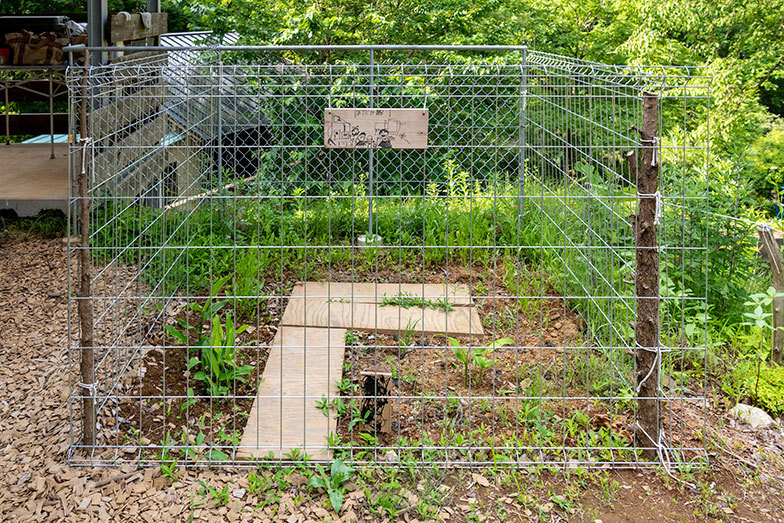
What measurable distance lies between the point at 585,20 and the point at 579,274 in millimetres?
11014

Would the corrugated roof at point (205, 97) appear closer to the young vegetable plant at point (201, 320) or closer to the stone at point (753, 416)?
the young vegetable plant at point (201, 320)

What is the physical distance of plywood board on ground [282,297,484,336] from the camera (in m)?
4.54

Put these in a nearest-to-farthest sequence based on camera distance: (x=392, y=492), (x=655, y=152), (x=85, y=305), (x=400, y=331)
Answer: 1. (x=392, y=492)
2. (x=655, y=152)
3. (x=85, y=305)
4. (x=400, y=331)

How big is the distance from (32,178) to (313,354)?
400cm

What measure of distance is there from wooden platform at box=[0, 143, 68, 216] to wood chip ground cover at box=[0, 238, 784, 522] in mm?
2984

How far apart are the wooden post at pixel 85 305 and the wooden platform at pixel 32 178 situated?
3.10 metres

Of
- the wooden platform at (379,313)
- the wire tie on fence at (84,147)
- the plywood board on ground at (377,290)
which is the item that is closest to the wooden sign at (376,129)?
the wire tie on fence at (84,147)

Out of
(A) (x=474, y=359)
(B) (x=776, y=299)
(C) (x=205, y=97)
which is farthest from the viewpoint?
(B) (x=776, y=299)

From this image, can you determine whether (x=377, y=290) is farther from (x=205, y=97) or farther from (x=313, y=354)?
(x=205, y=97)

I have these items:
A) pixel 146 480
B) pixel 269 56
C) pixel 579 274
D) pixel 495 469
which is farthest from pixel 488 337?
pixel 269 56

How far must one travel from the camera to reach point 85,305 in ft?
10.4

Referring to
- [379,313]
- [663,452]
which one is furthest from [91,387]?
[663,452]

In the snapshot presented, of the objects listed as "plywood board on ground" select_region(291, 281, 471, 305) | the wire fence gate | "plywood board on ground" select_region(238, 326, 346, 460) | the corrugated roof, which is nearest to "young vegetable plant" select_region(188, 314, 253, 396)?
the wire fence gate

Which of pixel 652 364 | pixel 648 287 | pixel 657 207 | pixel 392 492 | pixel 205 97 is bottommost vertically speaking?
pixel 392 492
